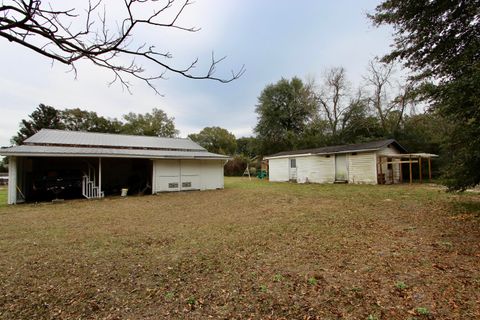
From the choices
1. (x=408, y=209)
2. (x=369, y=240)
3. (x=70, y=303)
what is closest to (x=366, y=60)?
(x=408, y=209)

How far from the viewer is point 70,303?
2617 mm

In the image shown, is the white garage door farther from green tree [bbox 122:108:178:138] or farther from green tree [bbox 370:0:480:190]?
green tree [bbox 122:108:178:138]

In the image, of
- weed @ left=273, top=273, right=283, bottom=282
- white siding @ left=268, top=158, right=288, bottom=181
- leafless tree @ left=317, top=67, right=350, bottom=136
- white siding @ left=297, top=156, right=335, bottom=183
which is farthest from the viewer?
leafless tree @ left=317, top=67, right=350, bottom=136

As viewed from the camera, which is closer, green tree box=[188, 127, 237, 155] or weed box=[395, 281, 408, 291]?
weed box=[395, 281, 408, 291]

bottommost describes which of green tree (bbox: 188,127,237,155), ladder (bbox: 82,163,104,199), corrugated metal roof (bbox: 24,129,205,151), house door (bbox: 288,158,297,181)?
ladder (bbox: 82,163,104,199)

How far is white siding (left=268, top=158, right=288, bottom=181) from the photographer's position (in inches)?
854

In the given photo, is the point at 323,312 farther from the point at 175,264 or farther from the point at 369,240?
the point at 369,240

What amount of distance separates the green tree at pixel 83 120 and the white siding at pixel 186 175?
2804 cm

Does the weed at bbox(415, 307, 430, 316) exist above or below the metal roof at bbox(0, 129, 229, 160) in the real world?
below

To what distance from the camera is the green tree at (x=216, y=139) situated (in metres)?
46.5

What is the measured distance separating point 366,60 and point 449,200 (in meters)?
20.0

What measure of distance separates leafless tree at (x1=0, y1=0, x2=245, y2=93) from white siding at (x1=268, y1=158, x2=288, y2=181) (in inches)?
775

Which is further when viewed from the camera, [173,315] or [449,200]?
[449,200]

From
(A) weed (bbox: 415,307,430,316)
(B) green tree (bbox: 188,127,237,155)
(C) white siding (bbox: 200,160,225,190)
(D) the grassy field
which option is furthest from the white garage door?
(B) green tree (bbox: 188,127,237,155)
